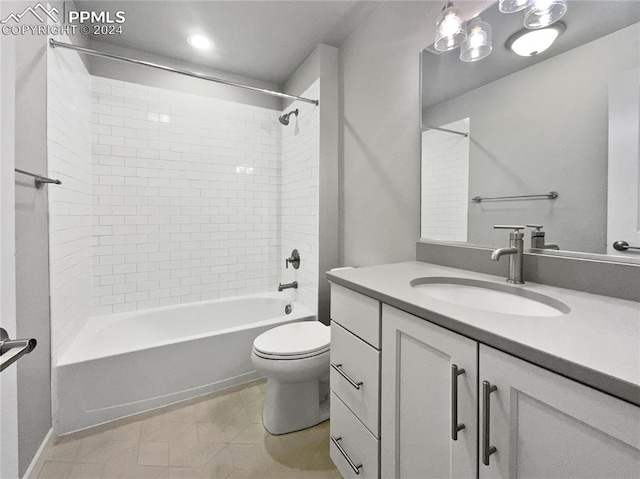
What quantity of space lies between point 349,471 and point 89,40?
3.36m

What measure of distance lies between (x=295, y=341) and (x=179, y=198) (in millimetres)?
1738

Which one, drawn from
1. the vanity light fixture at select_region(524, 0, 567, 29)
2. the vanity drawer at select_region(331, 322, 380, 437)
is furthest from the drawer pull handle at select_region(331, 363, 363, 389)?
the vanity light fixture at select_region(524, 0, 567, 29)

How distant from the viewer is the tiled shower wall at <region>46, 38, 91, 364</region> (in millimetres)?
1574

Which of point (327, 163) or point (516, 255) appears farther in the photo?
point (327, 163)

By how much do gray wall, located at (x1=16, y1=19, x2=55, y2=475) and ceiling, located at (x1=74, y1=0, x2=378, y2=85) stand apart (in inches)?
29.8

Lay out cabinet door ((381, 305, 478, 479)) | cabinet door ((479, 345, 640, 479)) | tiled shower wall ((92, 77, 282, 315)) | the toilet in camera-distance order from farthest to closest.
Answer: tiled shower wall ((92, 77, 282, 315)) → the toilet → cabinet door ((381, 305, 478, 479)) → cabinet door ((479, 345, 640, 479))

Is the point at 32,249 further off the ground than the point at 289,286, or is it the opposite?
the point at 32,249

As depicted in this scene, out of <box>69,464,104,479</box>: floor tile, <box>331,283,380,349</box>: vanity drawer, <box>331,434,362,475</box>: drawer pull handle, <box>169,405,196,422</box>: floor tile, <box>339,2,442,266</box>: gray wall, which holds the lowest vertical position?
<box>69,464,104,479</box>: floor tile

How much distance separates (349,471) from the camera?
3.83ft

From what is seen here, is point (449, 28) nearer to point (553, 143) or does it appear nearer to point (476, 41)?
point (476, 41)

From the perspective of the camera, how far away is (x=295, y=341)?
1681 mm

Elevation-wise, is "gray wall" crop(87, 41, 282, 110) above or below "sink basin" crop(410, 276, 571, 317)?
above

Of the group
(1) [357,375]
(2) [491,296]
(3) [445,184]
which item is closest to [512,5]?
(3) [445,184]

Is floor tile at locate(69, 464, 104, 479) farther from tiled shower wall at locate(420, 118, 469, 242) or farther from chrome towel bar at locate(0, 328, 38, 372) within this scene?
tiled shower wall at locate(420, 118, 469, 242)
